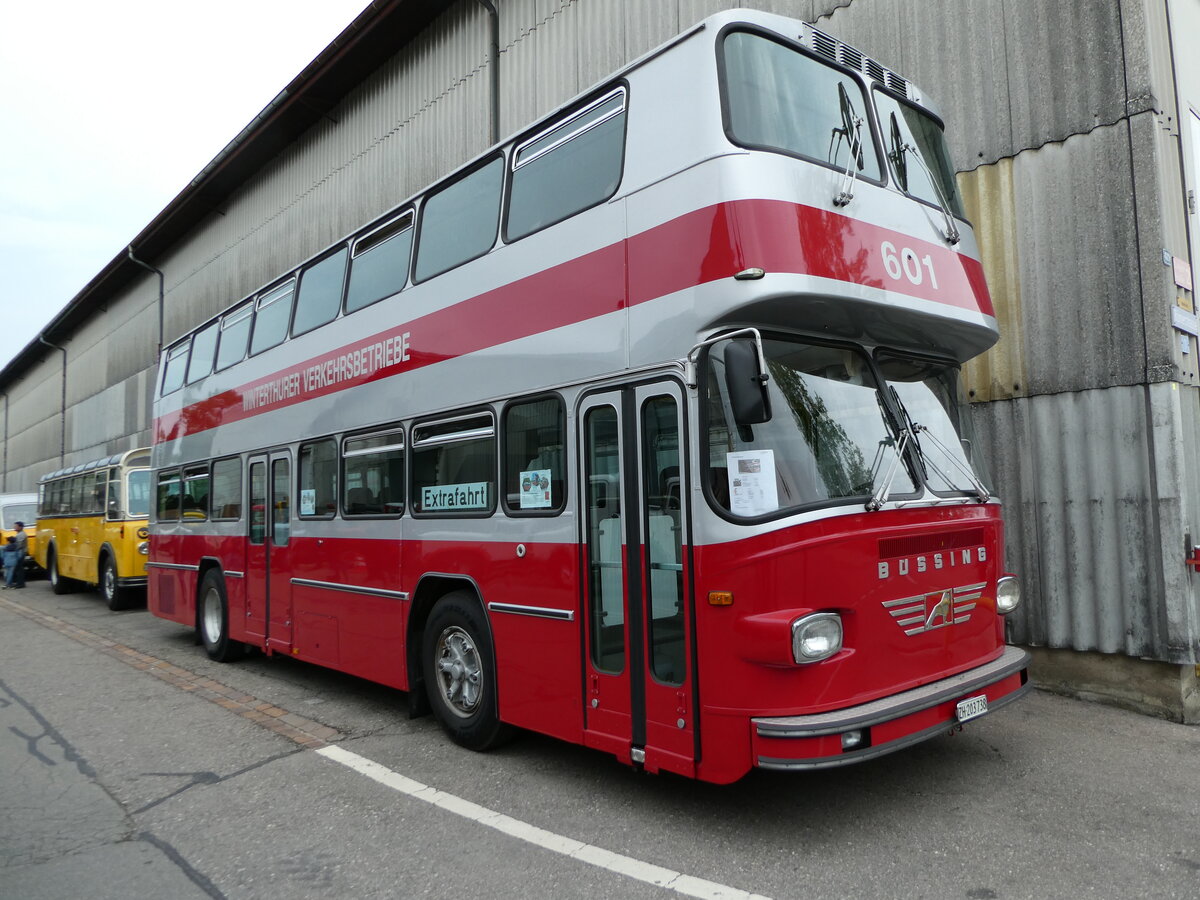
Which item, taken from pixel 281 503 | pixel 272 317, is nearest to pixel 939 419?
pixel 281 503

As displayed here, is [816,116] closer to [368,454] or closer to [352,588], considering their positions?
[368,454]

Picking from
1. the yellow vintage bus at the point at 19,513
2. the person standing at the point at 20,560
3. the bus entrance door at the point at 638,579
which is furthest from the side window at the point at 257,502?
the yellow vintage bus at the point at 19,513

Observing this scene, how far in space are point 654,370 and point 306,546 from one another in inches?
186

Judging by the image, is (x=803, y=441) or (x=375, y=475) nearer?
(x=803, y=441)

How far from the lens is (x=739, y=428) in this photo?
4.12m

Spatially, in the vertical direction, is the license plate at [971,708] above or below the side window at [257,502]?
below

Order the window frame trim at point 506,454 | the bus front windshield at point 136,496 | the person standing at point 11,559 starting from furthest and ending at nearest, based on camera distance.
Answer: the person standing at point 11,559 → the bus front windshield at point 136,496 → the window frame trim at point 506,454

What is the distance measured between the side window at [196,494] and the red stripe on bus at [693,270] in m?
4.59

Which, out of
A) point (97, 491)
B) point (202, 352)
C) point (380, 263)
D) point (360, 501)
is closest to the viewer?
point (360, 501)

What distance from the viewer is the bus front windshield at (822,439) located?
409 cm

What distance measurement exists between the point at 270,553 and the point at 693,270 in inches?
237

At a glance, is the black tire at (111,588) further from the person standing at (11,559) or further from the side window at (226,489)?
the side window at (226,489)

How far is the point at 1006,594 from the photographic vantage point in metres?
5.02

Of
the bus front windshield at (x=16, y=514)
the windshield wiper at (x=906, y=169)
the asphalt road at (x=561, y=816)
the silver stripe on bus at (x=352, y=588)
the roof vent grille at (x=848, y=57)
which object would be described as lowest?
the asphalt road at (x=561, y=816)
